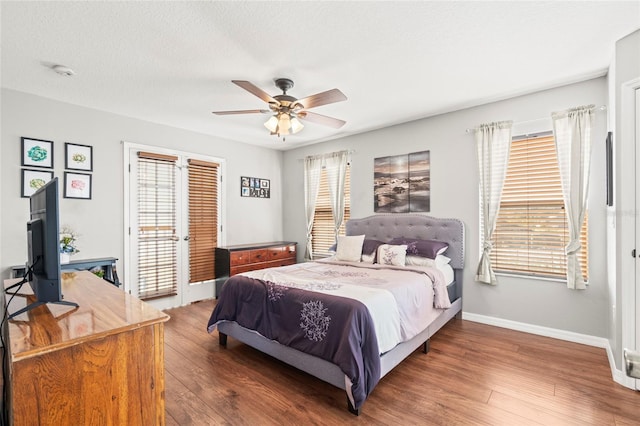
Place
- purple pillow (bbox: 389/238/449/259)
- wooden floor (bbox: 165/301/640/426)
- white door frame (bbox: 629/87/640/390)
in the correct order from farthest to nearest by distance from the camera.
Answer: purple pillow (bbox: 389/238/449/259) < white door frame (bbox: 629/87/640/390) < wooden floor (bbox: 165/301/640/426)

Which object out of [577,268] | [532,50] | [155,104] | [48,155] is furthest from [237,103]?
[577,268]

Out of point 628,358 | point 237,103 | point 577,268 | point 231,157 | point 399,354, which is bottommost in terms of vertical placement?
point 399,354

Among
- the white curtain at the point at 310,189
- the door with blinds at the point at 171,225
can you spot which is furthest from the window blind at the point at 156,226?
the white curtain at the point at 310,189

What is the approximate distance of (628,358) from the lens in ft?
2.11

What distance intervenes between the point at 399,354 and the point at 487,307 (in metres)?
1.84

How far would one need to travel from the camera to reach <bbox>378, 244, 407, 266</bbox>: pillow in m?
3.75

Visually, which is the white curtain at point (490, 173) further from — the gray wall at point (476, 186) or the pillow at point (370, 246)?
the pillow at point (370, 246)

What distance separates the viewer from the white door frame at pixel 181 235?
4094 millimetres

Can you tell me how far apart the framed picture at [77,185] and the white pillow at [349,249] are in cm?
330

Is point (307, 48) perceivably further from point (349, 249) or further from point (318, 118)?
point (349, 249)

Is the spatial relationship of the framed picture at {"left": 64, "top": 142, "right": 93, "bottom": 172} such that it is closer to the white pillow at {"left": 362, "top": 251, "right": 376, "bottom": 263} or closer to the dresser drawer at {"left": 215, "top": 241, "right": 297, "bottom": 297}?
the dresser drawer at {"left": 215, "top": 241, "right": 297, "bottom": 297}

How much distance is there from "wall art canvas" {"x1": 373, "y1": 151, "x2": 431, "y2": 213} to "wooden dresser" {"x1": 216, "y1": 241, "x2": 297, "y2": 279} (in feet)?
6.32

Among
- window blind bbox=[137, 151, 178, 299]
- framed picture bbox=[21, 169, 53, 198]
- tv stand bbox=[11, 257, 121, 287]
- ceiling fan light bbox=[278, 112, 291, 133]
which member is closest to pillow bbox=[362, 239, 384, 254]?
ceiling fan light bbox=[278, 112, 291, 133]

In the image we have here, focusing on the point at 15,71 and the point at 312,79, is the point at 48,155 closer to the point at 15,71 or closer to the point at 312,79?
the point at 15,71
